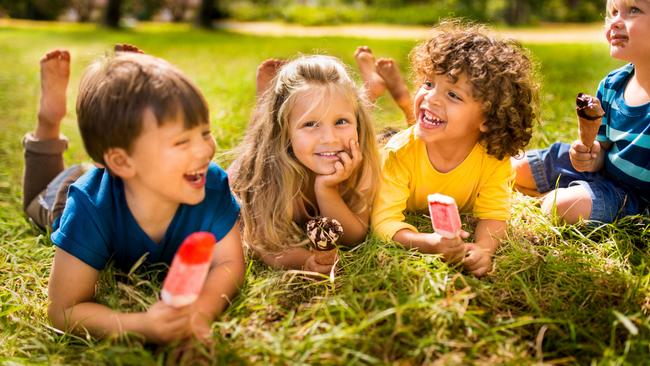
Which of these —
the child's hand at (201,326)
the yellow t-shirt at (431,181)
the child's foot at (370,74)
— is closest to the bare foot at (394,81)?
the child's foot at (370,74)

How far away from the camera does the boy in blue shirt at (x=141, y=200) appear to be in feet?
6.94

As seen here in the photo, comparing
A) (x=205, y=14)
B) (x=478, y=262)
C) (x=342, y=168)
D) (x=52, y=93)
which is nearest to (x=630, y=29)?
(x=478, y=262)

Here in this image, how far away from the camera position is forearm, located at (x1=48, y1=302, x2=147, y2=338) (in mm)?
2127

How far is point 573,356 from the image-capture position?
79.7 inches

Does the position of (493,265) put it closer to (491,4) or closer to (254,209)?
(254,209)

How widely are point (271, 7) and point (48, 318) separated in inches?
889

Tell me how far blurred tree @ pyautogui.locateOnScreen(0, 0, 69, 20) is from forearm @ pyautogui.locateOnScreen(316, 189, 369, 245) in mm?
22693

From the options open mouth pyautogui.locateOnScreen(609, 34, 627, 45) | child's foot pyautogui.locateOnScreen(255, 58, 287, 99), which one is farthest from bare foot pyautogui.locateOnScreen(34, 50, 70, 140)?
open mouth pyautogui.locateOnScreen(609, 34, 627, 45)

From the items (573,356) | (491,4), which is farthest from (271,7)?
(573,356)

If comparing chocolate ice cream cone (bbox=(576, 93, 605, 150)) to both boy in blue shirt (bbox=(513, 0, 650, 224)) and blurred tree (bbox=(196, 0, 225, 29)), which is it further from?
blurred tree (bbox=(196, 0, 225, 29))

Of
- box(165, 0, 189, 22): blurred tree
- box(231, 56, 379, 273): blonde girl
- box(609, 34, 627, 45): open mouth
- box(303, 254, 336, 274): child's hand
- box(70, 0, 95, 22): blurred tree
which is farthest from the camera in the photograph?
box(165, 0, 189, 22): blurred tree

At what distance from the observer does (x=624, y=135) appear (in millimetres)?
3002

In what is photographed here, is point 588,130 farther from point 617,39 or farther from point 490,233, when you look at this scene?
point 490,233

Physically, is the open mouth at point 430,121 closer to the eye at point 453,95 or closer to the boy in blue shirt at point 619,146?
the eye at point 453,95
